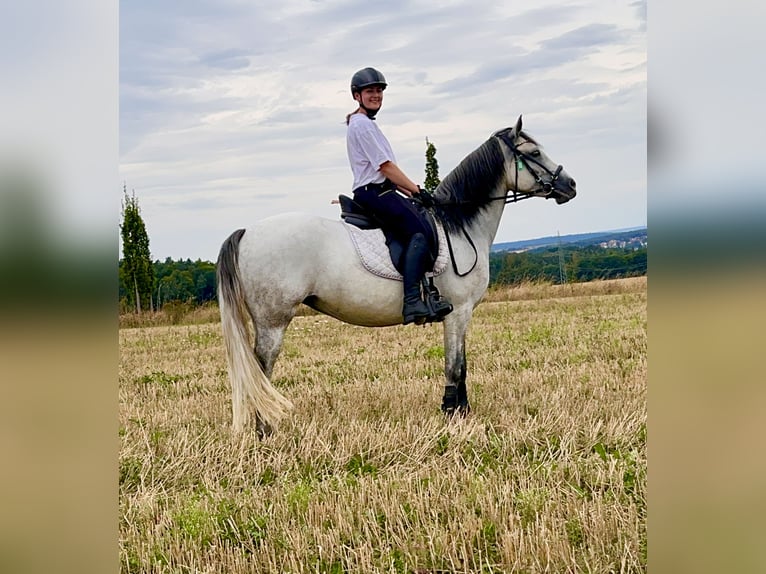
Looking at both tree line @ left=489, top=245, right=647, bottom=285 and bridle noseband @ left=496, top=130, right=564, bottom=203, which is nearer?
bridle noseband @ left=496, top=130, right=564, bottom=203

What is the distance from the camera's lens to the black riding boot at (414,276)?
557 centimetres

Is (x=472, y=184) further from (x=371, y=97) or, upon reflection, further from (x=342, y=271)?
(x=342, y=271)

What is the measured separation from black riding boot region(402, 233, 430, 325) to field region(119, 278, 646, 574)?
90 centimetres

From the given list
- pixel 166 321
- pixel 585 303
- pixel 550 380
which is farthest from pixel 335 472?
pixel 166 321

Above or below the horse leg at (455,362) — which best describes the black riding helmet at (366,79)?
above

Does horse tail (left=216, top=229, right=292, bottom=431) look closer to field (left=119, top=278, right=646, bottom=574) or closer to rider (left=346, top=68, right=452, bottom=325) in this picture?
field (left=119, top=278, right=646, bottom=574)

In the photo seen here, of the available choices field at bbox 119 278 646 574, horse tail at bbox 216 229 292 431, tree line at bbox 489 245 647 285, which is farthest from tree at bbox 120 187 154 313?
horse tail at bbox 216 229 292 431

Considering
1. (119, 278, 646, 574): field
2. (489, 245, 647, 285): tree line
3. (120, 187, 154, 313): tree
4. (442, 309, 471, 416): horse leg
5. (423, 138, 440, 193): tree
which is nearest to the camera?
(119, 278, 646, 574): field

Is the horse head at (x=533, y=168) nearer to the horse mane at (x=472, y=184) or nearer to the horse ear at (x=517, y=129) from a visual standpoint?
the horse ear at (x=517, y=129)

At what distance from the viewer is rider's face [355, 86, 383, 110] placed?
5348 millimetres

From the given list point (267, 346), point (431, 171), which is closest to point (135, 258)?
point (431, 171)

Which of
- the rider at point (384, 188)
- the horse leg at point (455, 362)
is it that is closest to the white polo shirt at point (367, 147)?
the rider at point (384, 188)

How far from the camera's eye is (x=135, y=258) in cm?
2606
